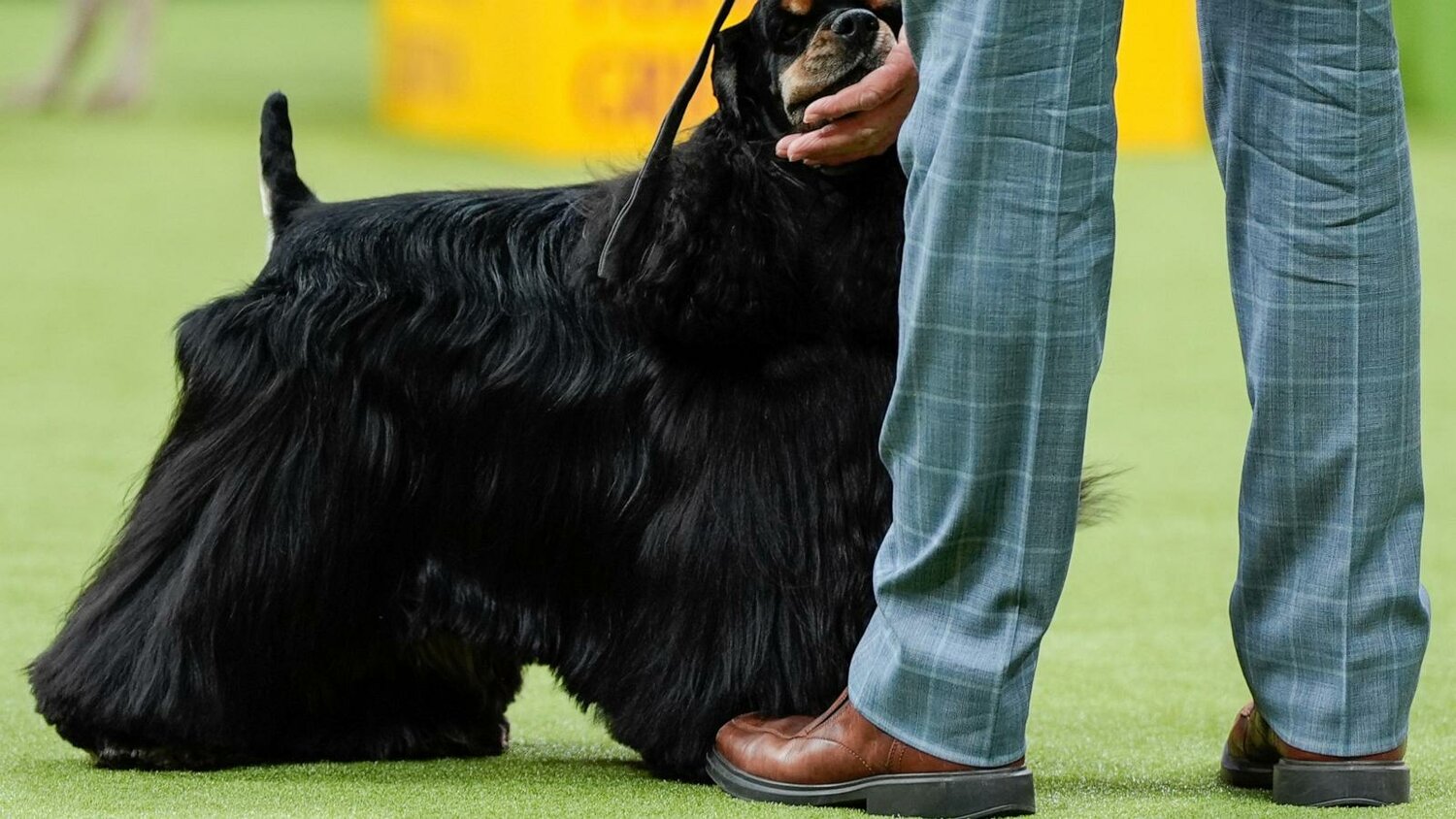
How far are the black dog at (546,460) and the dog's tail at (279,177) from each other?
6cm

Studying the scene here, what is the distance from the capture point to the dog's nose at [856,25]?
73.9 inches

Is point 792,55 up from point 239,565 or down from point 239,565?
up

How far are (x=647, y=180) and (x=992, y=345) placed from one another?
425 millimetres

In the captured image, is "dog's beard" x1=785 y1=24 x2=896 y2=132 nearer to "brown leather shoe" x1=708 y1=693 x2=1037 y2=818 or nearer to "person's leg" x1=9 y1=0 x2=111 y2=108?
"brown leather shoe" x1=708 y1=693 x2=1037 y2=818

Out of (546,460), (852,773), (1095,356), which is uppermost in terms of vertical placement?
(1095,356)

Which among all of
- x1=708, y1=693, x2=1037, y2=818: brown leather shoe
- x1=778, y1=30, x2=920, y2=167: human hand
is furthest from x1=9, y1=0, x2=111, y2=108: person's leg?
x1=708, y1=693, x2=1037, y2=818: brown leather shoe

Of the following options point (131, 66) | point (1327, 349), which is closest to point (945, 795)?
point (1327, 349)

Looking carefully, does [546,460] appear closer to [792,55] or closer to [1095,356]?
[792,55]

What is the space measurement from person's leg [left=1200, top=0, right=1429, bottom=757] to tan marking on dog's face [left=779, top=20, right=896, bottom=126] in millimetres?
352

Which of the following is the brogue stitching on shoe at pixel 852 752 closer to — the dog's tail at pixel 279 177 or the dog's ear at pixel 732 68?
the dog's ear at pixel 732 68

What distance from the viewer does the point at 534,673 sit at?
8.27 ft

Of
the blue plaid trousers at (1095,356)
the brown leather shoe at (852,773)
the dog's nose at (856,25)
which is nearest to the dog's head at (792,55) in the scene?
the dog's nose at (856,25)

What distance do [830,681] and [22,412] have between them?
2722 mm

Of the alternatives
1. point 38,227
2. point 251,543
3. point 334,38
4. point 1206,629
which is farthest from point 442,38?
point 251,543
